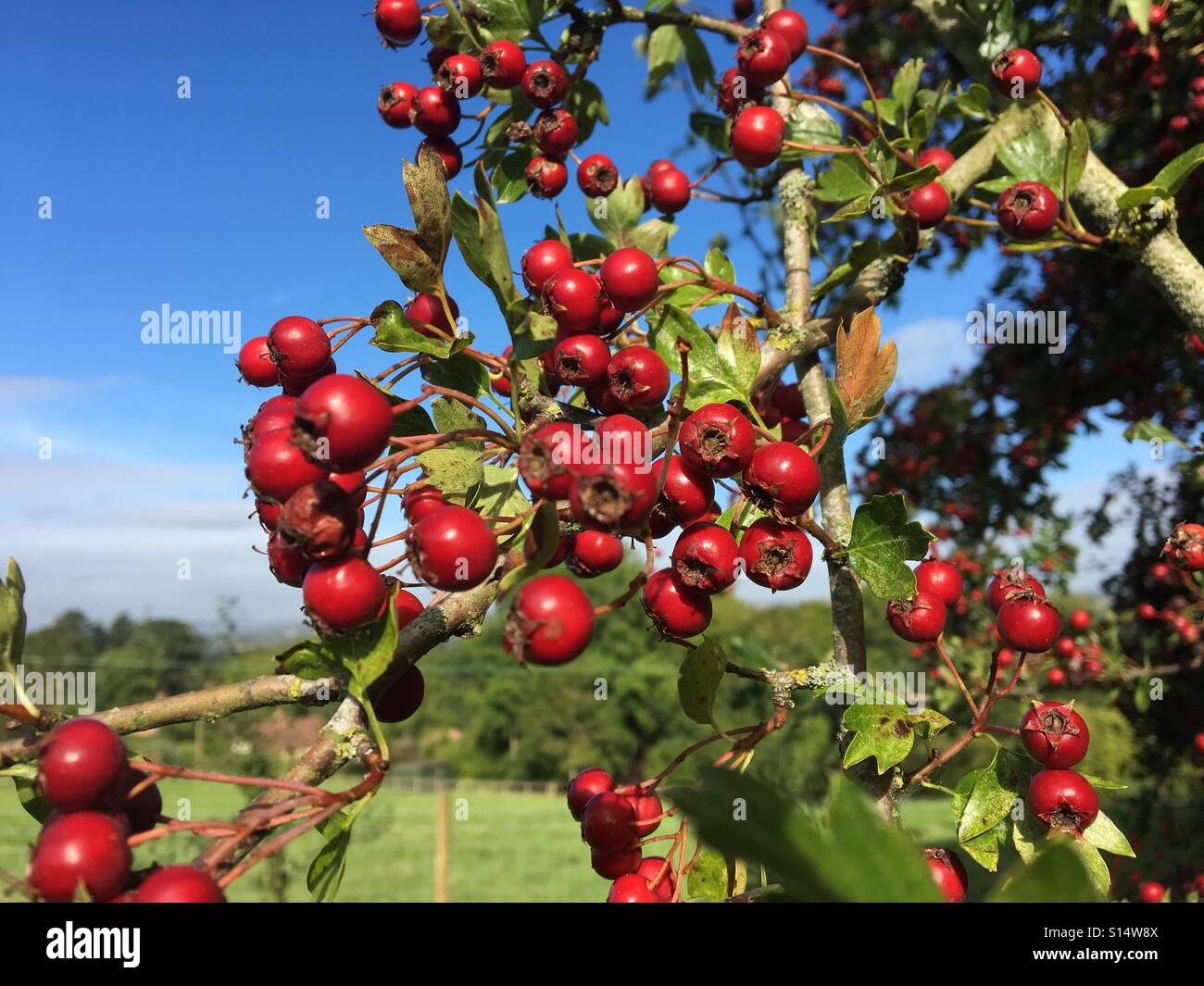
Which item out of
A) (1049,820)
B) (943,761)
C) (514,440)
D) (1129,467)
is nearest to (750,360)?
(514,440)

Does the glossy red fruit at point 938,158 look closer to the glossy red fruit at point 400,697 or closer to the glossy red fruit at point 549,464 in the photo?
the glossy red fruit at point 549,464

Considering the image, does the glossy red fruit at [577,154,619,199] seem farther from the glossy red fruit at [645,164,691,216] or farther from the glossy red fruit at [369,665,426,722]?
the glossy red fruit at [369,665,426,722]

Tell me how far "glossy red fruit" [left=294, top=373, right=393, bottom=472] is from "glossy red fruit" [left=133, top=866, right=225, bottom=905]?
342 mm

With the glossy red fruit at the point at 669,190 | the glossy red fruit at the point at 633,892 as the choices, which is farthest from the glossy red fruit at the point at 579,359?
the glossy red fruit at the point at 669,190

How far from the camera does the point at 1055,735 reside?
0.98 meters

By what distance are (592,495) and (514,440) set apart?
9.0 inches

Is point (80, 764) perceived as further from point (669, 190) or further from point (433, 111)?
point (669, 190)

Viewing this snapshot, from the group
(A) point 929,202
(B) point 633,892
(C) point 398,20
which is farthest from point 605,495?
(C) point 398,20

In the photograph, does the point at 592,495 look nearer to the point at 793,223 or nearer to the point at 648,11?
the point at 793,223

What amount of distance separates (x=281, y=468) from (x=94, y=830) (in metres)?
0.33

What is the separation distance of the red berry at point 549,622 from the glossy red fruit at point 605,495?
2.6 inches
